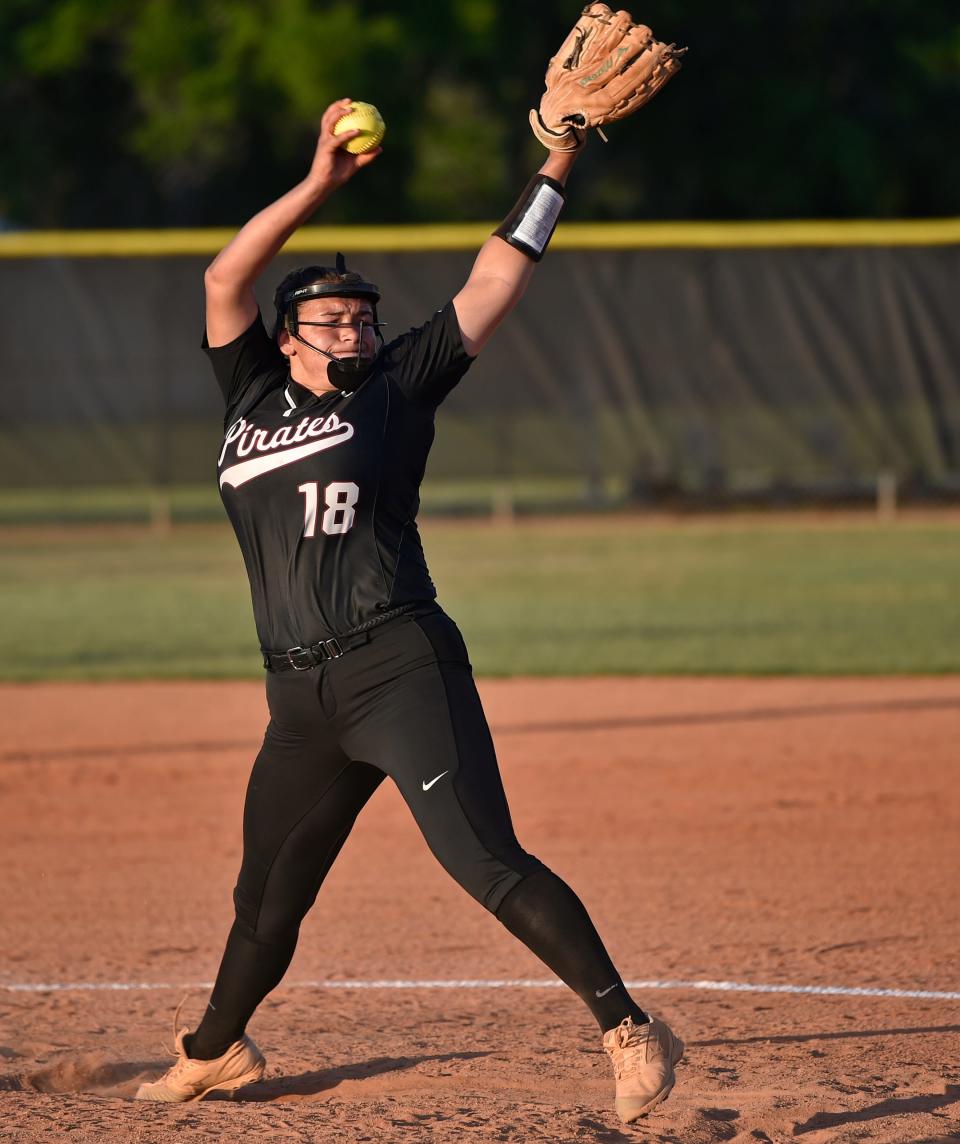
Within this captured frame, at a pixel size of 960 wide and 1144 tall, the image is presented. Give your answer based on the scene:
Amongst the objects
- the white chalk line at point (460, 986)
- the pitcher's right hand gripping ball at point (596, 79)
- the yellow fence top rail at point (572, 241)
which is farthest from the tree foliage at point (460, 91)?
the pitcher's right hand gripping ball at point (596, 79)

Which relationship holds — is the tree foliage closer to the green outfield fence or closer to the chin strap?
the green outfield fence

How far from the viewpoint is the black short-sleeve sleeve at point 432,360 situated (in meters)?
3.35

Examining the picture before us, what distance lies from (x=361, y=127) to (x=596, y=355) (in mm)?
12067

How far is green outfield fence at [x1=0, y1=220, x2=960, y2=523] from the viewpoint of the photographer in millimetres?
14961

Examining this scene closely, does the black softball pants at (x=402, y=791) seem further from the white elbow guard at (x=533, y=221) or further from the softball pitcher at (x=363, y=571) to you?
the white elbow guard at (x=533, y=221)

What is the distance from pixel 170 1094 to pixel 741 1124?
3.96 feet

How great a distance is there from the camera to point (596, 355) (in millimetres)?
15344

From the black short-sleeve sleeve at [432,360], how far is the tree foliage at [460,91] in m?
21.4

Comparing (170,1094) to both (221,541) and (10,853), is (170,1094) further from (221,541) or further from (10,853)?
(221,541)

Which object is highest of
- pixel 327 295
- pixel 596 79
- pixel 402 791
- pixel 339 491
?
pixel 596 79

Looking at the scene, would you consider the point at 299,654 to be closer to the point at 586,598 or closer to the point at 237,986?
the point at 237,986

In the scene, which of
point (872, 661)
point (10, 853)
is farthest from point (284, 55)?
point (10, 853)

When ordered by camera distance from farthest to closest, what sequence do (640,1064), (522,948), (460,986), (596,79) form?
(522,948) → (460,986) → (596,79) → (640,1064)

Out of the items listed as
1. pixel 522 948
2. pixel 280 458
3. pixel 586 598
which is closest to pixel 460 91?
pixel 586 598
